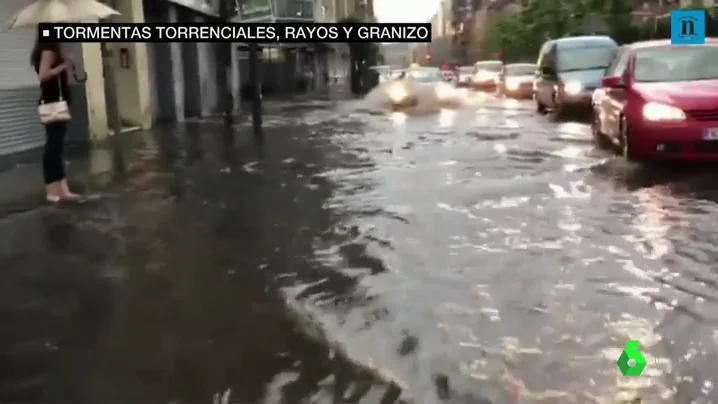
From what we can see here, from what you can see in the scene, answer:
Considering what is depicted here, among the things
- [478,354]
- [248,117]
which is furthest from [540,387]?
[248,117]

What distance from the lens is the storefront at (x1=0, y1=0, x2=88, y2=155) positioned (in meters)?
14.6

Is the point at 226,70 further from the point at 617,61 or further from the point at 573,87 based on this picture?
the point at 617,61

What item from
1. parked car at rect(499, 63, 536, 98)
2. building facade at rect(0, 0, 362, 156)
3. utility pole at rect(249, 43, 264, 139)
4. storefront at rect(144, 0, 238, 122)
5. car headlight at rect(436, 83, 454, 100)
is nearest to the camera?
building facade at rect(0, 0, 362, 156)

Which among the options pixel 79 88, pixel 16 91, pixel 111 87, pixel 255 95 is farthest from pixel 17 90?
pixel 255 95

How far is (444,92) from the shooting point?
3447 centimetres

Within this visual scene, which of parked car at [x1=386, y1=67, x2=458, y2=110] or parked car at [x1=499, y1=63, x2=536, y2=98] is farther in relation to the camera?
parked car at [x1=499, y1=63, x2=536, y2=98]

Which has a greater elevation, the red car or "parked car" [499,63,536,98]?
the red car

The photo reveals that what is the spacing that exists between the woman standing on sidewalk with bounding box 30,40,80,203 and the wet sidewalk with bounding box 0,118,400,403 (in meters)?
0.44

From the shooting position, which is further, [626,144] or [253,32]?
[253,32]

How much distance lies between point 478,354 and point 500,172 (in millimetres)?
7420

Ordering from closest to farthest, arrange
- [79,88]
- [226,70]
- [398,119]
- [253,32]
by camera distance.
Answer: [79,88] → [253,32] → [398,119] → [226,70]

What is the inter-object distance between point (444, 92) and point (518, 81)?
507cm

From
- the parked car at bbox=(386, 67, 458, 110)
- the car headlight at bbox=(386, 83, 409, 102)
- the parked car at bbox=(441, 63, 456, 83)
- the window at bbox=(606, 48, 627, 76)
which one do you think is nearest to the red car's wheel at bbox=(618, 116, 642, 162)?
the window at bbox=(606, 48, 627, 76)

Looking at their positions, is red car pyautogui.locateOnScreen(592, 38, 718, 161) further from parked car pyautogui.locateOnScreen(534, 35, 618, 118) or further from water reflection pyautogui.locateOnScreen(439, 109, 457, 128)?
water reflection pyautogui.locateOnScreen(439, 109, 457, 128)
